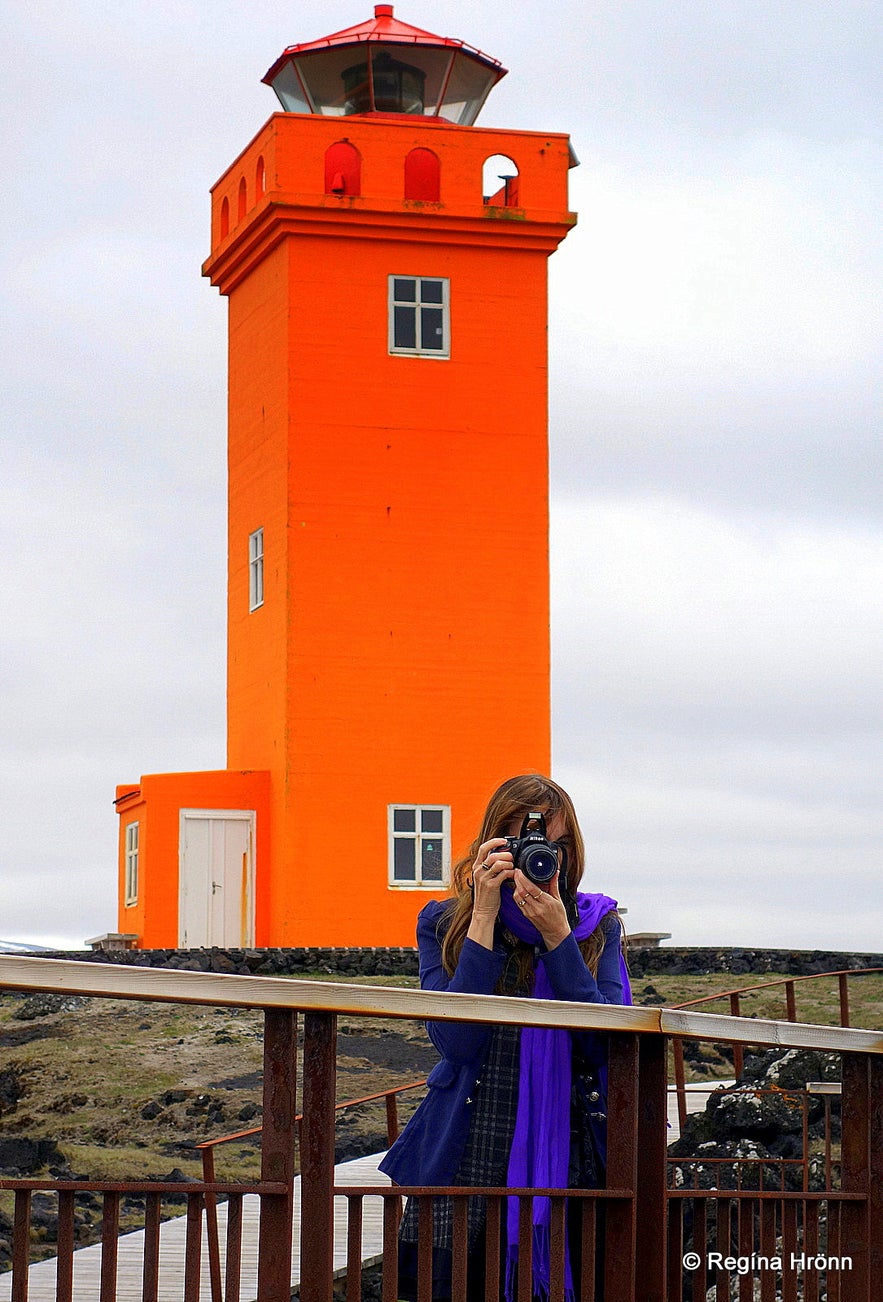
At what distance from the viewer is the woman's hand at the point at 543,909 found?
4.51 meters

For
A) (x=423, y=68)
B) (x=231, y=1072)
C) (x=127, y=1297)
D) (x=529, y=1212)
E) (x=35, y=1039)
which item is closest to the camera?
(x=529, y=1212)

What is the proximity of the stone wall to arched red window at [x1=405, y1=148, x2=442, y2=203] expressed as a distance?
965cm

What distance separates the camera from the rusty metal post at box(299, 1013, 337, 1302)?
3.86 meters

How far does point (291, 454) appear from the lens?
23797 millimetres

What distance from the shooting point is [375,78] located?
2595cm

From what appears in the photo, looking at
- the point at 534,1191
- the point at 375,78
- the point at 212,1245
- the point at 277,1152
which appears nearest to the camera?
the point at 277,1152

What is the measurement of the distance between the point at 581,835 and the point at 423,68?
22.9 meters

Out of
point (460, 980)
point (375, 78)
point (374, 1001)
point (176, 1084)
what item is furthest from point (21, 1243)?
point (375, 78)

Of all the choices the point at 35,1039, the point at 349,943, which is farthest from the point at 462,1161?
the point at 349,943

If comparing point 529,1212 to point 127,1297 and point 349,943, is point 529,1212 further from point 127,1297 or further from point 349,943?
point 349,943

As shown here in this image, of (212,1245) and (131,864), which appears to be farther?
(131,864)

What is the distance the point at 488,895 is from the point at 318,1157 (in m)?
0.91

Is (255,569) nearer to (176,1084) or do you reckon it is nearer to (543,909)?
(176,1084)

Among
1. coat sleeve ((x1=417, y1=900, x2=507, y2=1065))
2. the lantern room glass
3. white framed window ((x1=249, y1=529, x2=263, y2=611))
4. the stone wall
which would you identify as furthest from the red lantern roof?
coat sleeve ((x1=417, y1=900, x2=507, y2=1065))
